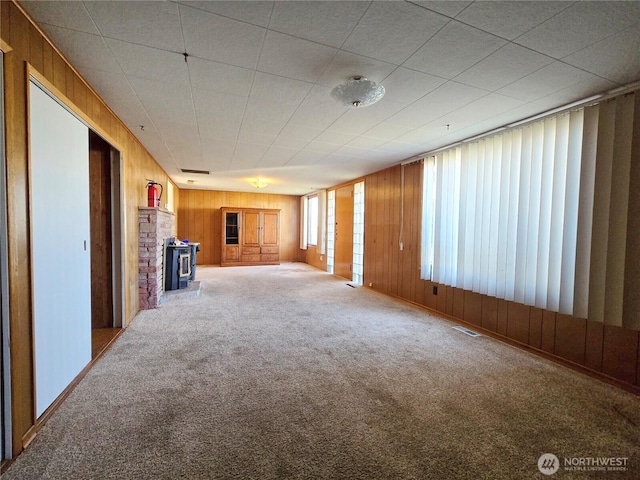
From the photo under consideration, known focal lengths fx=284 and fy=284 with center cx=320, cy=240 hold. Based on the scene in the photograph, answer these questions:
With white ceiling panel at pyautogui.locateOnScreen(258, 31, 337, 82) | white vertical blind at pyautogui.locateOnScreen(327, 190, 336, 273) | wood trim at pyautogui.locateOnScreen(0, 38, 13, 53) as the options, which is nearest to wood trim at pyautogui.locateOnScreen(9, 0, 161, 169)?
wood trim at pyautogui.locateOnScreen(0, 38, 13, 53)

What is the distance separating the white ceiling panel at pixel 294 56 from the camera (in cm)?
180

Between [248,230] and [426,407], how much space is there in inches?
303

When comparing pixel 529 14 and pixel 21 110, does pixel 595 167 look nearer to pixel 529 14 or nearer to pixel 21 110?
pixel 529 14

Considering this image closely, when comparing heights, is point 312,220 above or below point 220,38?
below

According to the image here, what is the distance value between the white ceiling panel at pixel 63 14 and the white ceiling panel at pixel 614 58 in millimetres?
2972

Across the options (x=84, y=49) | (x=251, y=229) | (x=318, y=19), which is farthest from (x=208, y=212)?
(x=318, y=19)

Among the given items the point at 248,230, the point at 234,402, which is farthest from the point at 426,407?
the point at 248,230

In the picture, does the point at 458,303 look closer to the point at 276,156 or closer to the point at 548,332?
the point at 548,332

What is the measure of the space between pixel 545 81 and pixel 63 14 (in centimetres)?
321

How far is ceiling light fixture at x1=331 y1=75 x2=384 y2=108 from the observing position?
216cm

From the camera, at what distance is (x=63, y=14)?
1.59m

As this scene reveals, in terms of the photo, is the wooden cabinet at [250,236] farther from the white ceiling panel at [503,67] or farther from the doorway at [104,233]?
the white ceiling panel at [503,67]

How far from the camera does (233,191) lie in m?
9.15

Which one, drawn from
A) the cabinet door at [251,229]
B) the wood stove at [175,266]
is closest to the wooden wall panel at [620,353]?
the wood stove at [175,266]
